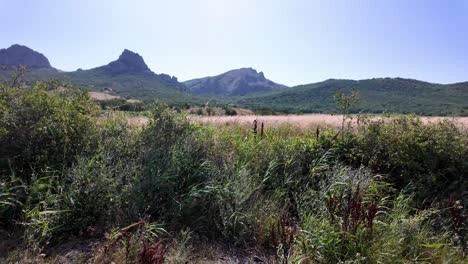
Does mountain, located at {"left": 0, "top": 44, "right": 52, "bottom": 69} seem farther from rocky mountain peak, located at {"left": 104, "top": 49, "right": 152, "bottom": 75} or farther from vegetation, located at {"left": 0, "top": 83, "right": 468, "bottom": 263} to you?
vegetation, located at {"left": 0, "top": 83, "right": 468, "bottom": 263}

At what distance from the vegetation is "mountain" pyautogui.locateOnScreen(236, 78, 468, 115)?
48362 millimetres

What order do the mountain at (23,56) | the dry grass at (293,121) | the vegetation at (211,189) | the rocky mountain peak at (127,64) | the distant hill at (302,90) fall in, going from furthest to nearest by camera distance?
1. the mountain at (23,56)
2. the rocky mountain peak at (127,64)
3. the distant hill at (302,90)
4. the dry grass at (293,121)
5. the vegetation at (211,189)

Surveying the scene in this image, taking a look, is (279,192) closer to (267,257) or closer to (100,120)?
(267,257)

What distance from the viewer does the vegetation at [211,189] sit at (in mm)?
2680

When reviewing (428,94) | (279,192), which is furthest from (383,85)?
(279,192)

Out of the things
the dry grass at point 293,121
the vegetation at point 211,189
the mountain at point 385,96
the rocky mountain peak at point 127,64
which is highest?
the rocky mountain peak at point 127,64

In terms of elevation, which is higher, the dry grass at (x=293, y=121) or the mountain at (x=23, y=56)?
the mountain at (x=23, y=56)

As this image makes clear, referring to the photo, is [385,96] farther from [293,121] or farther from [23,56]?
[23,56]

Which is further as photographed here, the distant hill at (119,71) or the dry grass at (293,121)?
the distant hill at (119,71)

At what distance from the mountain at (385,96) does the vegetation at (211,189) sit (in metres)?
48.4

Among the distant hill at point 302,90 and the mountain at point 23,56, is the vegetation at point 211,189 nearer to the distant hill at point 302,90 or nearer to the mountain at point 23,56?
the distant hill at point 302,90

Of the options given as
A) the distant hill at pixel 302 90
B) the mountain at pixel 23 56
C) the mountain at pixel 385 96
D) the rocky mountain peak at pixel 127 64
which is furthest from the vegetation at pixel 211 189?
the mountain at pixel 23 56

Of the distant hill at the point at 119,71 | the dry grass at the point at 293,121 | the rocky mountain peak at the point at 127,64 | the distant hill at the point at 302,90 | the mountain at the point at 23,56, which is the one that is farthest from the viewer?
the mountain at the point at 23,56

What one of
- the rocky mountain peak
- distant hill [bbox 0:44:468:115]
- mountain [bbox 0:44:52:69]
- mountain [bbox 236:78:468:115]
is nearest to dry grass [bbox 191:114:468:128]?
distant hill [bbox 0:44:468:115]
